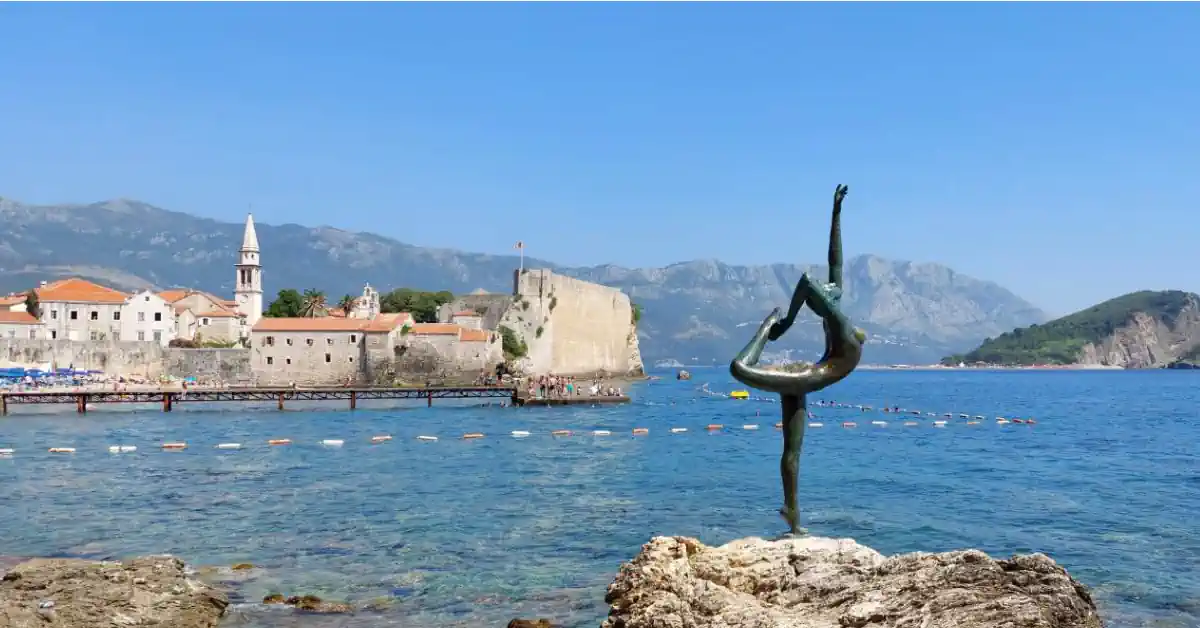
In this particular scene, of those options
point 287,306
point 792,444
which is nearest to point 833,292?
point 792,444

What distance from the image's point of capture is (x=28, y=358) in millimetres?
62438

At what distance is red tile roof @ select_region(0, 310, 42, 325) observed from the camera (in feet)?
215

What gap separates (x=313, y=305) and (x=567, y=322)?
19822 millimetres

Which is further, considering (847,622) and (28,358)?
(28,358)

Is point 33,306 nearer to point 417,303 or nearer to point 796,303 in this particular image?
point 417,303

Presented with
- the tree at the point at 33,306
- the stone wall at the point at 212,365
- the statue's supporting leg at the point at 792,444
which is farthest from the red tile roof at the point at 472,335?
the statue's supporting leg at the point at 792,444

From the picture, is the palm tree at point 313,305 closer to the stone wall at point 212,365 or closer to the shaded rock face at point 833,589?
the stone wall at point 212,365

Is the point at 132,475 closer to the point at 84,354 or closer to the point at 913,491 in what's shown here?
the point at 913,491

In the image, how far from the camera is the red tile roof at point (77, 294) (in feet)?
224

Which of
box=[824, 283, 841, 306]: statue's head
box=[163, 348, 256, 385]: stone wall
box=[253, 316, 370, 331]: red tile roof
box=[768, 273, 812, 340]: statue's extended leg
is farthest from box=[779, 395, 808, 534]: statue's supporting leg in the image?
box=[163, 348, 256, 385]: stone wall

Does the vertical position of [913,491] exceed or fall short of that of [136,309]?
it falls short

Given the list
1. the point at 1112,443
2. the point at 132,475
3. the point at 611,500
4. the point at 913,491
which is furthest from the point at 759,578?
the point at 1112,443

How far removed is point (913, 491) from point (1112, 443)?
18.1m

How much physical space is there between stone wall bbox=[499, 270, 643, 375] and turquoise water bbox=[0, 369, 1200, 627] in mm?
39346
